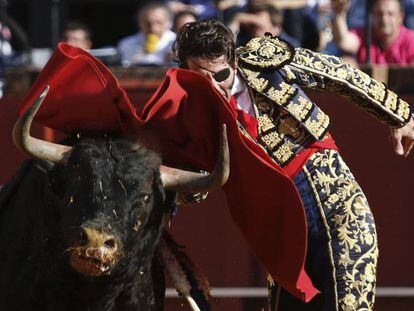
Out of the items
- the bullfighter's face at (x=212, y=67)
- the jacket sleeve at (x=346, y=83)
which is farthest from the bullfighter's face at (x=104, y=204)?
the jacket sleeve at (x=346, y=83)

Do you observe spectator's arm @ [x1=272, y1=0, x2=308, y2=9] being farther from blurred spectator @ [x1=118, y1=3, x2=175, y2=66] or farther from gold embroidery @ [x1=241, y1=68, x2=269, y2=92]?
gold embroidery @ [x1=241, y1=68, x2=269, y2=92]

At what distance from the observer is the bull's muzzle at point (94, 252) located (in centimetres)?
310

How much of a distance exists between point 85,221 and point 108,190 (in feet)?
0.45

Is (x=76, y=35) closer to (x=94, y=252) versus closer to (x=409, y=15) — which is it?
(x=409, y=15)

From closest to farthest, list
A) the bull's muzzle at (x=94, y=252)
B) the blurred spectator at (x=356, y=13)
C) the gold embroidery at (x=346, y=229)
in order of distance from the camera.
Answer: the bull's muzzle at (x=94, y=252)
the gold embroidery at (x=346, y=229)
the blurred spectator at (x=356, y=13)

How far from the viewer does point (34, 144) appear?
3348 mm

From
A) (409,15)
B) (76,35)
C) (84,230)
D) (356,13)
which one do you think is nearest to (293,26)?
(356,13)

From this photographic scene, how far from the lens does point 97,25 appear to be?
33.0ft

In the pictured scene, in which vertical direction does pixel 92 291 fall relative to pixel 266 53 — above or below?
below

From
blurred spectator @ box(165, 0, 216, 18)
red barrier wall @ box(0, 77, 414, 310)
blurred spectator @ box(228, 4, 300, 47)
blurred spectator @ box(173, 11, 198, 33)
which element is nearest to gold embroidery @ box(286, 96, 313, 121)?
red barrier wall @ box(0, 77, 414, 310)

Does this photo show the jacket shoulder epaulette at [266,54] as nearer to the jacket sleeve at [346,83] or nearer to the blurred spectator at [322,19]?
the jacket sleeve at [346,83]

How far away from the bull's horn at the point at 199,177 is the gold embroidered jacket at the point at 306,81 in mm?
559

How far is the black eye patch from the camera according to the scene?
145 inches

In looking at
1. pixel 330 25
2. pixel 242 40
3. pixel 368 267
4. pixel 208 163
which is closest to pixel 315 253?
pixel 368 267
